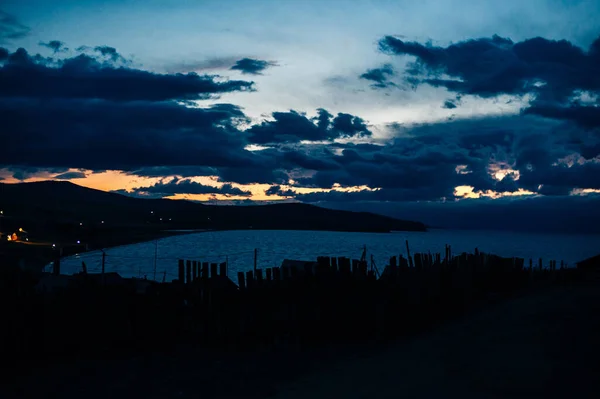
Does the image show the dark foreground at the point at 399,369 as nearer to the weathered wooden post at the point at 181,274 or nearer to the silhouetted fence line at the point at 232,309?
the silhouetted fence line at the point at 232,309

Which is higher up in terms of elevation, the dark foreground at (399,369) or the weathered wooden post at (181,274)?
the weathered wooden post at (181,274)

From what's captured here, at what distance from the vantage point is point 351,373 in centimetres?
952

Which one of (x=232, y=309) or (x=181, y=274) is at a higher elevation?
(x=181, y=274)

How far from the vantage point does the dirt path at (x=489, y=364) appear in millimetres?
7543

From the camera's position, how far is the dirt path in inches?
297

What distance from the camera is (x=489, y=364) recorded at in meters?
8.61

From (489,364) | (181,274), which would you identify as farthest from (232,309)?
(489,364)

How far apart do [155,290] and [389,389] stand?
6338 mm

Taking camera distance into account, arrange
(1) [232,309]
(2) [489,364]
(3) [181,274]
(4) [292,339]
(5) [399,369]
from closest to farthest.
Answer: (2) [489,364], (5) [399,369], (1) [232,309], (4) [292,339], (3) [181,274]

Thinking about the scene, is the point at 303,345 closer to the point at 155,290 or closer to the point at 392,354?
the point at 392,354

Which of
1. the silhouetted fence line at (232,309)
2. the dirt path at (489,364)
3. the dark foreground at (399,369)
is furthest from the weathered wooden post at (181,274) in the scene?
the dirt path at (489,364)

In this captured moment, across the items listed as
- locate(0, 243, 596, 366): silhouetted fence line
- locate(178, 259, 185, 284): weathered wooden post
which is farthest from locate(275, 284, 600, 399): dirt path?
locate(178, 259, 185, 284): weathered wooden post

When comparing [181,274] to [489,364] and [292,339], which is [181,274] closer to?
[292,339]

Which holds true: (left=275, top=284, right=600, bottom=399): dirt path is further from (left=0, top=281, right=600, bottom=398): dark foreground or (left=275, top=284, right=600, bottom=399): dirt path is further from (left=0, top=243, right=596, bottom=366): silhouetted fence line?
(left=0, top=243, right=596, bottom=366): silhouetted fence line
